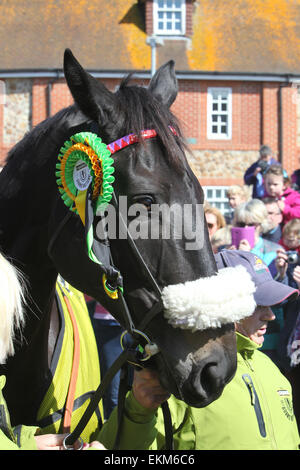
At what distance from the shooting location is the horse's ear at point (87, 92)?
2.12 metres

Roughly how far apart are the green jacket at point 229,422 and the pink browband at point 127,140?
1.06m

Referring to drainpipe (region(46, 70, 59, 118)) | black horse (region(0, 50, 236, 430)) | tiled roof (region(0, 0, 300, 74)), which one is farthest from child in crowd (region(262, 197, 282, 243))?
drainpipe (region(46, 70, 59, 118))

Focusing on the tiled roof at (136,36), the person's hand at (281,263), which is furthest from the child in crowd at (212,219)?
the tiled roof at (136,36)

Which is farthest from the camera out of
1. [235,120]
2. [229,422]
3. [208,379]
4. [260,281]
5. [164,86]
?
[235,120]

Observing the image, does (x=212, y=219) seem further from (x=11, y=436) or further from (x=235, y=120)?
(x=235, y=120)

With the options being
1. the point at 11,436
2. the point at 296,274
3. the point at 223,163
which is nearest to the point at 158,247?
the point at 11,436

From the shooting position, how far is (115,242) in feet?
6.97

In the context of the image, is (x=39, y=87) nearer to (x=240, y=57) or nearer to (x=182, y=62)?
(x=182, y=62)

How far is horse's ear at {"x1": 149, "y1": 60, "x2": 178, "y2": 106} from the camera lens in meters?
2.54

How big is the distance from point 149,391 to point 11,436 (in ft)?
2.19

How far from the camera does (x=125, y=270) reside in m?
2.11

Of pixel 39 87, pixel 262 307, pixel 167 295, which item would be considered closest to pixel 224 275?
pixel 167 295

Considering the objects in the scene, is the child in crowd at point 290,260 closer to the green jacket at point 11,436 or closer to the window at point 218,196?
the green jacket at point 11,436
